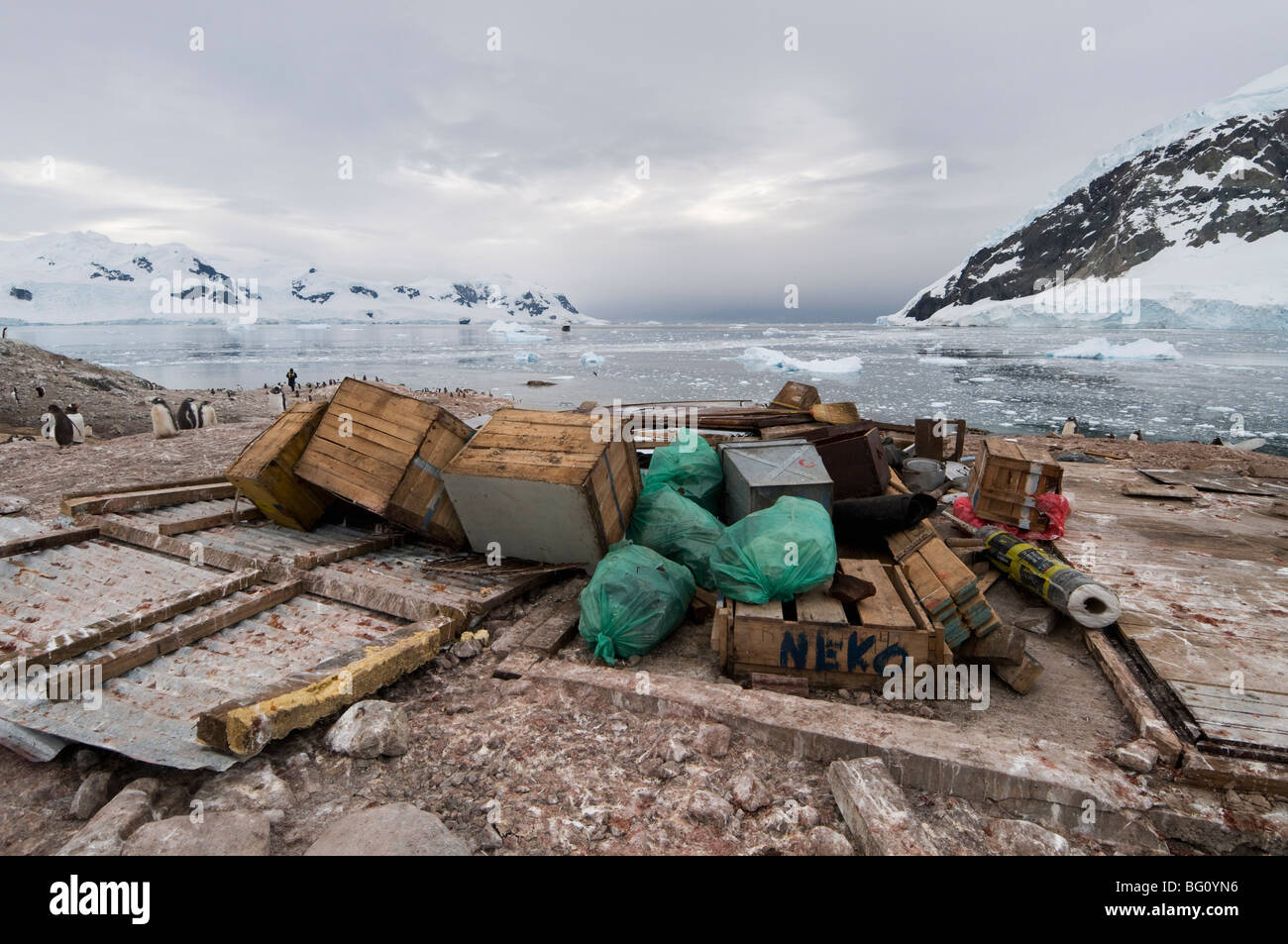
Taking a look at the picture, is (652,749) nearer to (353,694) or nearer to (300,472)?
(353,694)

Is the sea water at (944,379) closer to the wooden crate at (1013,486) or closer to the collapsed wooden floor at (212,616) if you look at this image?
the wooden crate at (1013,486)

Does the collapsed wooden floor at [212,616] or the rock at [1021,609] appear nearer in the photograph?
the collapsed wooden floor at [212,616]

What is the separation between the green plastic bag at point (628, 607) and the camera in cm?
362

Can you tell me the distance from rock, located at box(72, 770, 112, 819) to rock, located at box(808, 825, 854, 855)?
2.84 m

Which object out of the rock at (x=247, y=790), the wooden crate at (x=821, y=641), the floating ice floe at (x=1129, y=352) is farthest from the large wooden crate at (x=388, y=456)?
the floating ice floe at (x=1129, y=352)

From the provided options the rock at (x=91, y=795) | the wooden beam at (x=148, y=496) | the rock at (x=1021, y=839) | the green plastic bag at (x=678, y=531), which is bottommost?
the rock at (x=1021, y=839)

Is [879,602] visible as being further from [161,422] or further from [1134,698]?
[161,422]

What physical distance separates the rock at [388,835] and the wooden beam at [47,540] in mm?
3943

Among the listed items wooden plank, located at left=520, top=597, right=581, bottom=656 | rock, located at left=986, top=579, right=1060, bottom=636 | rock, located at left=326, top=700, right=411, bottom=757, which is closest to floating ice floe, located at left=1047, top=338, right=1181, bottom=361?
rock, located at left=986, top=579, right=1060, bottom=636

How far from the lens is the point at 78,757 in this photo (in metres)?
2.75

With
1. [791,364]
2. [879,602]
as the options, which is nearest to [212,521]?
[879,602]

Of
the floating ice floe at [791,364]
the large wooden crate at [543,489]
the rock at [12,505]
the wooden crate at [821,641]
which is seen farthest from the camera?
the floating ice floe at [791,364]

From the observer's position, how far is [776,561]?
3479mm

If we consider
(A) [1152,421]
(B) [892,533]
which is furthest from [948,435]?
(A) [1152,421]
